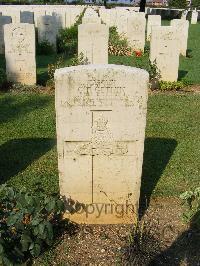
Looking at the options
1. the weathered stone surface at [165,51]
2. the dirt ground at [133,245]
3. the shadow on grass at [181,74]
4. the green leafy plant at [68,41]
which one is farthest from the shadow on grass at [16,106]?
the green leafy plant at [68,41]

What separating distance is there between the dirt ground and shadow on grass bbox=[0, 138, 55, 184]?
178 centimetres

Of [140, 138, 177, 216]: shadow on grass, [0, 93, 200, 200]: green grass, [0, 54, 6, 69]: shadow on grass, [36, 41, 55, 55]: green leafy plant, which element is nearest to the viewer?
[140, 138, 177, 216]: shadow on grass

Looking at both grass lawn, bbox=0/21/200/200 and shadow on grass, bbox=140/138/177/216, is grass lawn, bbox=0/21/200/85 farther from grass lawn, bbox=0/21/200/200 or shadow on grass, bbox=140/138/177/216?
shadow on grass, bbox=140/138/177/216

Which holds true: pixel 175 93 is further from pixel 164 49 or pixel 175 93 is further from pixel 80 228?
pixel 80 228

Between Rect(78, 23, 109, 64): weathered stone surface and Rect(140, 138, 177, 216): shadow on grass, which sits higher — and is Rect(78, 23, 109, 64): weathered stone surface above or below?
above

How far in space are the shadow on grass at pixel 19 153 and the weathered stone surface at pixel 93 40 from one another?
508cm

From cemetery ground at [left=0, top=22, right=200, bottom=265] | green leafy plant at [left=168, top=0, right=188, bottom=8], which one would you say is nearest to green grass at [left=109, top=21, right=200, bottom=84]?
cemetery ground at [left=0, top=22, right=200, bottom=265]

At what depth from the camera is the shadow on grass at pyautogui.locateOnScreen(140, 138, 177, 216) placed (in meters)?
5.46

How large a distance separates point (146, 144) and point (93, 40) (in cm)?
537

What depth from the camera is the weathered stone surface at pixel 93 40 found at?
37.6 ft

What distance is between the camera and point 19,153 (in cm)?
670

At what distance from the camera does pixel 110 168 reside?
14.9 ft

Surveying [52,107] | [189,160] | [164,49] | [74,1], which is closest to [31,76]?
[52,107]

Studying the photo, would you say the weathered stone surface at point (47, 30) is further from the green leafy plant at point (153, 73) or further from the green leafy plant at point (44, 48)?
the green leafy plant at point (153, 73)
